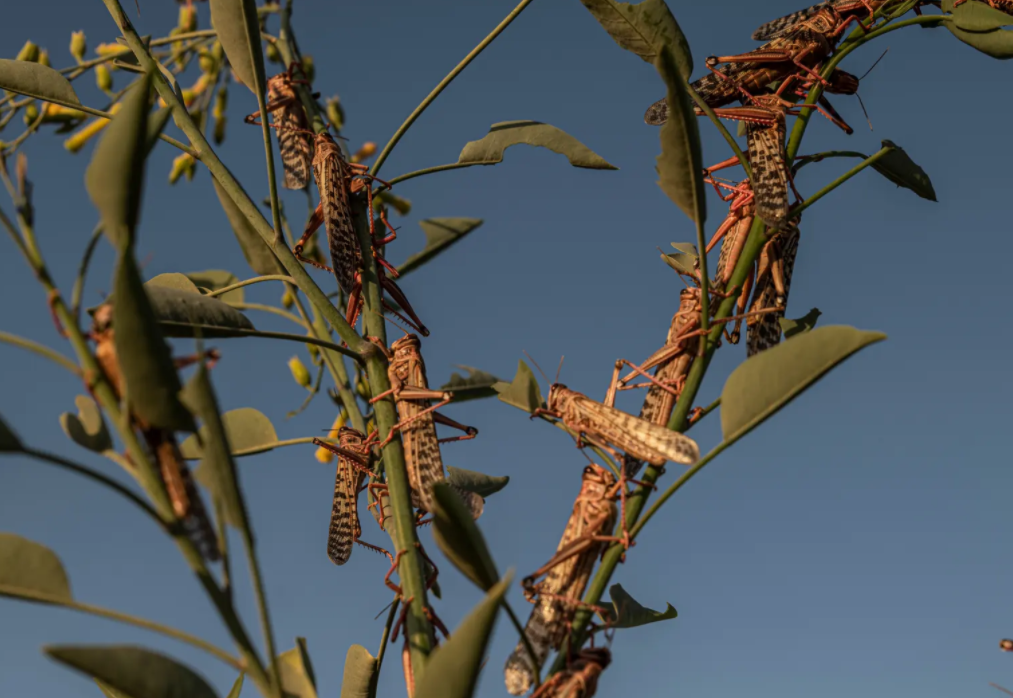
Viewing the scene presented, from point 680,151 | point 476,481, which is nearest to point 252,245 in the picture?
point 476,481

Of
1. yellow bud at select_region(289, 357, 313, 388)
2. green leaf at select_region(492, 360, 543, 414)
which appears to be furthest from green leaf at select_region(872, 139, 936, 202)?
yellow bud at select_region(289, 357, 313, 388)

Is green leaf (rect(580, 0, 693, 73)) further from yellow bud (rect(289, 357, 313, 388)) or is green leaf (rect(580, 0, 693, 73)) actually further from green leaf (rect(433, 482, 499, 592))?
yellow bud (rect(289, 357, 313, 388))

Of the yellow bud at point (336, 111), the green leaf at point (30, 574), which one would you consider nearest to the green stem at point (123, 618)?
the green leaf at point (30, 574)

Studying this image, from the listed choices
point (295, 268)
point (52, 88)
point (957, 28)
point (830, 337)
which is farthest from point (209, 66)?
point (830, 337)

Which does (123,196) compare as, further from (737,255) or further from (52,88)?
(52,88)

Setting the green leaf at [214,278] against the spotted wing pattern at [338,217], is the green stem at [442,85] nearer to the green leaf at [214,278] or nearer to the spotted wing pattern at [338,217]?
the spotted wing pattern at [338,217]
